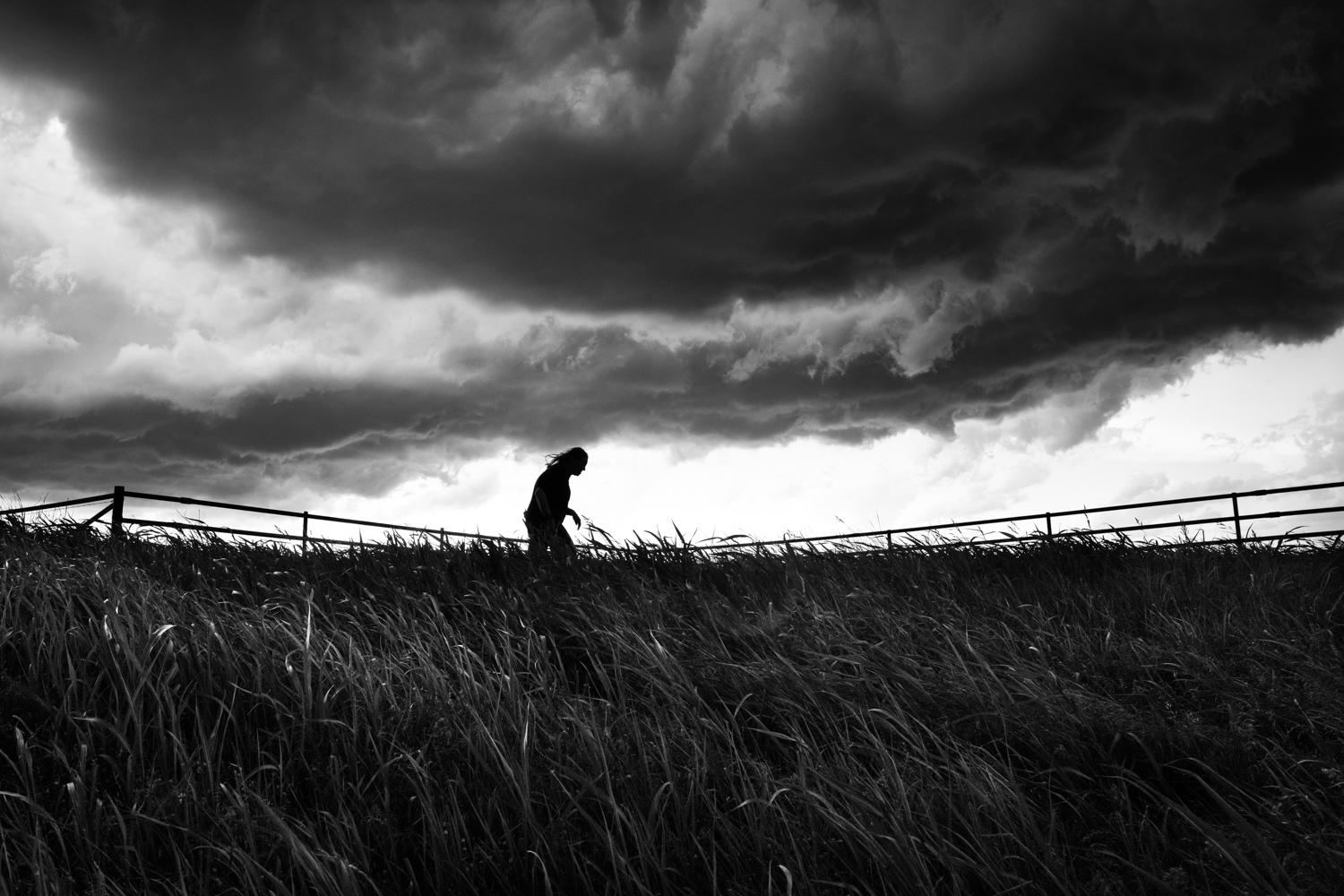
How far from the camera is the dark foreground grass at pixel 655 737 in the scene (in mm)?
2863

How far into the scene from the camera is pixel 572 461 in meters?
10.8

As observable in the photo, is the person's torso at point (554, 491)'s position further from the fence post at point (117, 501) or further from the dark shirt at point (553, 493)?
the fence post at point (117, 501)

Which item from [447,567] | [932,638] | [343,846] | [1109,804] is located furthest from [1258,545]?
[343,846]

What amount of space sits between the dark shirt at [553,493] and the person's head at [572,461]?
0.07 meters

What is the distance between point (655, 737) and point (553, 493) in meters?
6.79

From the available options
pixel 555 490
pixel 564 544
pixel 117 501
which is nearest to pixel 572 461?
pixel 555 490

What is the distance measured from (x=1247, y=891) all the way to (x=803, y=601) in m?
3.34

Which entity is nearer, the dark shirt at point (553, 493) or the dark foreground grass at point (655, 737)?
the dark foreground grass at point (655, 737)

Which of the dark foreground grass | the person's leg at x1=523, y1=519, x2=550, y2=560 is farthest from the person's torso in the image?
the dark foreground grass

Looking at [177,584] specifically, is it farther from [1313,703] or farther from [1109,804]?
[1313,703]

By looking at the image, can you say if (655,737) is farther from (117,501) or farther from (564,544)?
(117,501)

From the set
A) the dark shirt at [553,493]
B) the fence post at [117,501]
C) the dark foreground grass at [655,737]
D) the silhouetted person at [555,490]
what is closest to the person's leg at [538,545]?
the dark foreground grass at [655,737]

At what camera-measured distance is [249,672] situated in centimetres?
427

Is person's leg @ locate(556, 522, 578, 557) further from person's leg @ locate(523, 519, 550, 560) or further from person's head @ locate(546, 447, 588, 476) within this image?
person's head @ locate(546, 447, 588, 476)
